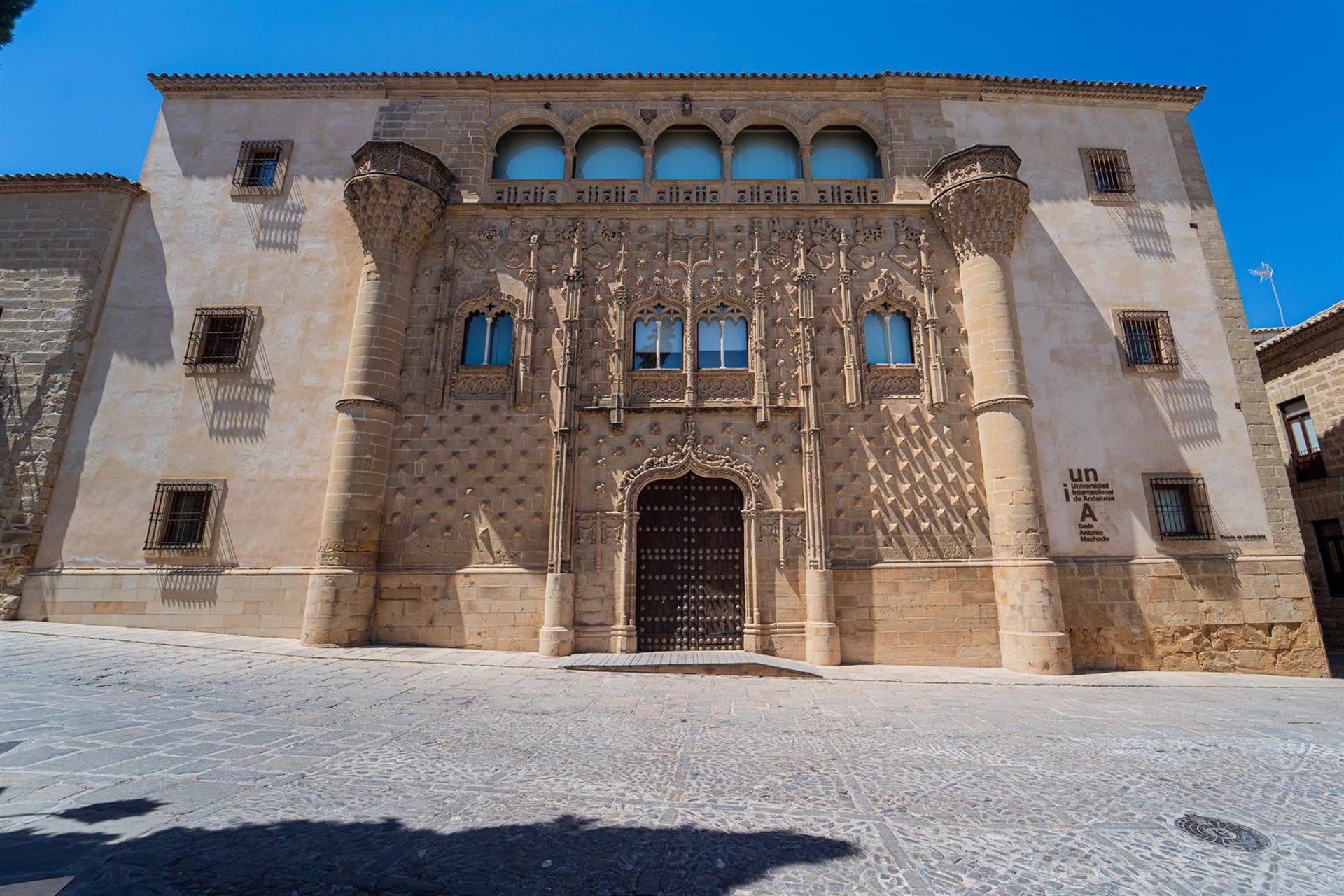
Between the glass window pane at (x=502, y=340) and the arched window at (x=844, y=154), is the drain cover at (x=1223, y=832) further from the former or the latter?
the arched window at (x=844, y=154)

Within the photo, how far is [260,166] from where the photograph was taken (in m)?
13.0

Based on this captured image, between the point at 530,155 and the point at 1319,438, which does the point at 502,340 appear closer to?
the point at 530,155

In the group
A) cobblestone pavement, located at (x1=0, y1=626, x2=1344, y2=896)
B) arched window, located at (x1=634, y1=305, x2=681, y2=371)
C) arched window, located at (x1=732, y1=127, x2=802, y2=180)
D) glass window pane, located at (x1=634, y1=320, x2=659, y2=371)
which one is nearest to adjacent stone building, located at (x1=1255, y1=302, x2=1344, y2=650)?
cobblestone pavement, located at (x1=0, y1=626, x2=1344, y2=896)

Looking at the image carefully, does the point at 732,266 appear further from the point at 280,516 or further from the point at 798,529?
the point at 280,516

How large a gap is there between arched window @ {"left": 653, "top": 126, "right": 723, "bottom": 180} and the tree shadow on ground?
12925mm

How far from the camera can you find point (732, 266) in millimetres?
12062

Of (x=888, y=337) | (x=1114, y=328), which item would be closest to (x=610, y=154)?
(x=888, y=337)

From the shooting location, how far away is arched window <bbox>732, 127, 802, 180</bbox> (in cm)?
1310

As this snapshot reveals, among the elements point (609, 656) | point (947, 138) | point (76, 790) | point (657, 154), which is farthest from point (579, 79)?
point (76, 790)

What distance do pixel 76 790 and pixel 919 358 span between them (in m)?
12.7

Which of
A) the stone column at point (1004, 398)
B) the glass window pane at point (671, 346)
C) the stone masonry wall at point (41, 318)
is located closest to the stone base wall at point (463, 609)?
the glass window pane at point (671, 346)

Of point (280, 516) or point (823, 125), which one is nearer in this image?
point (280, 516)

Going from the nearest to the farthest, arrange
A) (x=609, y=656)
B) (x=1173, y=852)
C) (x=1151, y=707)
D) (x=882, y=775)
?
1. (x=1173, y=852)
2. (x=882, y=775)
3. (x=1151, y=707)
4. (x=609, y=656)

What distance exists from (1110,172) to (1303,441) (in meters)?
9.46
